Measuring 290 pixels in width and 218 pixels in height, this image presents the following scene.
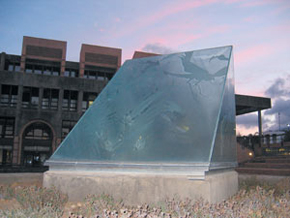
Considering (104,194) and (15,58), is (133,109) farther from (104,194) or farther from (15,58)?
(15,58)

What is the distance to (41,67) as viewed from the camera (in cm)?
3794

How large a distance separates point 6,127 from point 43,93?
240 inches

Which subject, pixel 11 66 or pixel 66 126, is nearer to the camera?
pixel 66 126

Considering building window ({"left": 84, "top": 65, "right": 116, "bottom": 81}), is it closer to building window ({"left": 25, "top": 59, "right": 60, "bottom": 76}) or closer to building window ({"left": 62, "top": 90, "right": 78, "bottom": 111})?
building window ({"left": 62, "top": 90, "right": 78, "bottom": 111})

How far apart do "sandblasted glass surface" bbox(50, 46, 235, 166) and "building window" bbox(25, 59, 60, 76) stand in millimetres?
32004

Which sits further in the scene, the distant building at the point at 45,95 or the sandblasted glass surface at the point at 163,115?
the distant building at the point at 45,95

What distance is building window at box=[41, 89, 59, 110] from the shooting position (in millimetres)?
35272

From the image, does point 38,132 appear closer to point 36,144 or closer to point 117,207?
point 36,144

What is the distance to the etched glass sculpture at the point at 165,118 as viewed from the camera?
19.1 ft

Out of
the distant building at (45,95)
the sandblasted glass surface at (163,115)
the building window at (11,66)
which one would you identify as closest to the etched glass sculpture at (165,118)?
the sandblasted glass surface at (163,115)

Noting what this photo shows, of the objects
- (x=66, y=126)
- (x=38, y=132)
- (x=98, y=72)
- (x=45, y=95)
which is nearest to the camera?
(x=38, y=132)

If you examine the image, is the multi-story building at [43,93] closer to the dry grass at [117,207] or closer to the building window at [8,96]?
the building window at [8,96]

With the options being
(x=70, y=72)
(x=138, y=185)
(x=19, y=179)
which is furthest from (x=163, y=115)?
(x=70, y=72)

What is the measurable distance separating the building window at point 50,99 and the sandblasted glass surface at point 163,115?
29726 millimetres
